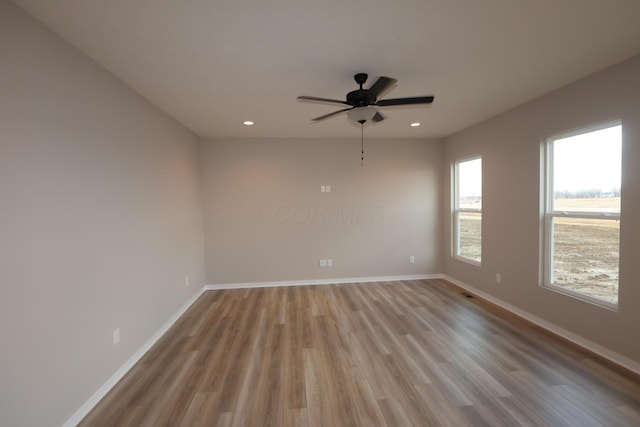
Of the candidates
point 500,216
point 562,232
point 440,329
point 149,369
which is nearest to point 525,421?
point 440,329

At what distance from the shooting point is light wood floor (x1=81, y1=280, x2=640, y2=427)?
1.79 meters

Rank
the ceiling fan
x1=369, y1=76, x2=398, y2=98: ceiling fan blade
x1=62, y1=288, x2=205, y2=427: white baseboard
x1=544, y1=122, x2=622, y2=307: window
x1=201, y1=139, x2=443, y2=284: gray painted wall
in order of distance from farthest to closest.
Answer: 1. x1=201, y1=139, x2=443, y2=284: gray painted wall
2. x1=544, y1=122, x2=622, y2=307: window
3. the ceiling fan
4. x1=369, y1=76, x2=398, y2=98: ceiling fan blade
5. x1=62, y1=288, x2=205, y2=427: white baseboard

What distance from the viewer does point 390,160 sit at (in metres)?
4.86

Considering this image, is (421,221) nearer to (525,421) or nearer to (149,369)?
(525,421)

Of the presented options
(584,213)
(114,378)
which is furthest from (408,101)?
(114,378)

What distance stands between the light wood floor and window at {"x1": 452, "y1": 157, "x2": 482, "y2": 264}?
122 centimetres

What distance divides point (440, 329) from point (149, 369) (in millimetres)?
2896

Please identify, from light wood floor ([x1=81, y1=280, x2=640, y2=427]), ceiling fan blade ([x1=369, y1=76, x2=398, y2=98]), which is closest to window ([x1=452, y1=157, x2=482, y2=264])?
light wood floor ([x1=81, y1=280, x2=640, y2=427])

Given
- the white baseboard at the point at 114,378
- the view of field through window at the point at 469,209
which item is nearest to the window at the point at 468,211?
the view of field through window at the point at 469,209

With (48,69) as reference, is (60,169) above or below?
below

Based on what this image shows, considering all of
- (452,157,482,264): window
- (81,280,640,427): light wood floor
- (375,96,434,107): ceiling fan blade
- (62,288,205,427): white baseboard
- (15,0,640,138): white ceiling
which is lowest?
(81,280,640,427): light wood floor

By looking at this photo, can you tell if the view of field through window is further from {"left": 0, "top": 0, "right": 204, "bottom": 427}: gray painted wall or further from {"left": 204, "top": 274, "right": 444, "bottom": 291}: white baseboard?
{"left": 0, "top": 0, "right": 204, "bottom": 427}: gray painted wall

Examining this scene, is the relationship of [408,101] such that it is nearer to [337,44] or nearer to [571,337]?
[337,44]

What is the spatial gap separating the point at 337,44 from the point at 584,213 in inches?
113
